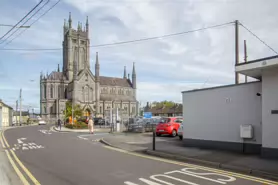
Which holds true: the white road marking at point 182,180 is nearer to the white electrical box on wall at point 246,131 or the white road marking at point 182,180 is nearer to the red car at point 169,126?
the white electrical box on wall at point 246,131

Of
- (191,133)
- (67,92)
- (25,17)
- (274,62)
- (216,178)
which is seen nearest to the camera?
(216,178)

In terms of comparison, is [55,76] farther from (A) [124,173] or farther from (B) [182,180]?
(B) [182,180]

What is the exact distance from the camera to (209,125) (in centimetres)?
1497

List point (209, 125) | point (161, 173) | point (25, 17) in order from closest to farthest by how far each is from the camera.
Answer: point (161, 173), point (25, 17), point (209, 125)

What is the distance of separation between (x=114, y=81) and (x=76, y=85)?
95.8 ft

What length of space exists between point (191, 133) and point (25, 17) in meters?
10.5

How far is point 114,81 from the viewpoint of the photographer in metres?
143

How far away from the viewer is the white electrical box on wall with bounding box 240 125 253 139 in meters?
12.6

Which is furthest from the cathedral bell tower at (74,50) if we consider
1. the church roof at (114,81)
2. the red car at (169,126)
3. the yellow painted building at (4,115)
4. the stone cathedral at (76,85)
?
the red car at (169,126)

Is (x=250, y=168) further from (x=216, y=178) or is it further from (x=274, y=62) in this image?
(x=274, y=62)

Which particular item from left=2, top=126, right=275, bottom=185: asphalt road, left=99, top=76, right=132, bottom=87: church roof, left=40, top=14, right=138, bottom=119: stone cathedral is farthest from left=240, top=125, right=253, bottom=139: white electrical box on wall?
left=99, top=76, right=132, bottom=87: church roof

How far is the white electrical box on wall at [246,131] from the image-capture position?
1260 cm

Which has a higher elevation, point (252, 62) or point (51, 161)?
point (252, 62)

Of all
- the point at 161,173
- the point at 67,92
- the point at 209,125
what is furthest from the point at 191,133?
the point at 67,92
